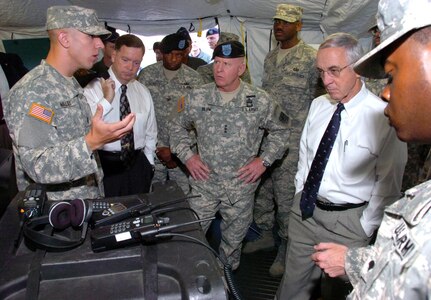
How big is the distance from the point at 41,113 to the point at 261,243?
225cm

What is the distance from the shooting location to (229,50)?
229 cm

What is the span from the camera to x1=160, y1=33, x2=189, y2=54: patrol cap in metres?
3.12

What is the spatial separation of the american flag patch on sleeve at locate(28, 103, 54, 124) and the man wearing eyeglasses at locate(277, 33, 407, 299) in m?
1.30

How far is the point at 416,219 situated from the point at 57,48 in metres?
1.64

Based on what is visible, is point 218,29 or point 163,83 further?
A: point 218,29

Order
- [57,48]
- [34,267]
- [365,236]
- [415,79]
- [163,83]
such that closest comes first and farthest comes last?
[415,79] < [34,267] < [57,48] < [365,236] < [163,83]

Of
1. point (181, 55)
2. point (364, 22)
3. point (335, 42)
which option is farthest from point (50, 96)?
point (364, 22)

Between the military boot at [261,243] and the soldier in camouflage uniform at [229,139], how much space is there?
540 millimetres

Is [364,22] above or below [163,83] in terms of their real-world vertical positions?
above

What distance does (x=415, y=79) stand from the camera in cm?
65

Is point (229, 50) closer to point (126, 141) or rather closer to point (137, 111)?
point (137, 111)

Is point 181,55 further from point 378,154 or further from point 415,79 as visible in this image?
point 415,79

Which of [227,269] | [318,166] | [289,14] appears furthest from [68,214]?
[289,14]

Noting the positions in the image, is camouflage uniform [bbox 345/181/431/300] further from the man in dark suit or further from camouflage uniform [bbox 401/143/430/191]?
the man in dark suit
